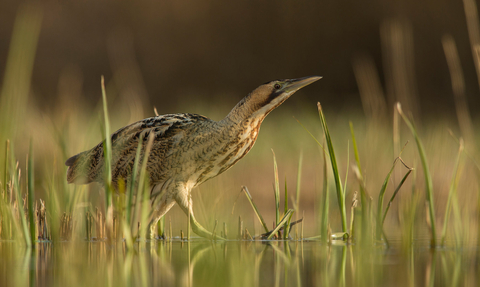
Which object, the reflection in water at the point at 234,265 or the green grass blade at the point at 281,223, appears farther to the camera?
the green grass blade at the point at 281,223

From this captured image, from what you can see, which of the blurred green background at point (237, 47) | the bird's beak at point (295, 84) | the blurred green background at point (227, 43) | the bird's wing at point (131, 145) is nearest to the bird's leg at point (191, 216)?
the bird's wing at point (131, 145)

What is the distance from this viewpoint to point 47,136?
9.70 ft

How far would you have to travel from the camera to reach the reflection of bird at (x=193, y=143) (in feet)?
5.88

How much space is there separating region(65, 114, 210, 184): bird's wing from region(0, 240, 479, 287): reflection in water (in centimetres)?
45

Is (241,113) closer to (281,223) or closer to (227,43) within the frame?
(281,223)

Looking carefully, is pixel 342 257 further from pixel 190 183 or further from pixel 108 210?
pixel 190 183

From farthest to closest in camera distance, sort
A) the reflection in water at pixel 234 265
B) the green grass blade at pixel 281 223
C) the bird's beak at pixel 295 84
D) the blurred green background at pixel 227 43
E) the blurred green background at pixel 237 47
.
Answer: the blurred green background at pixel 227 43 < the blurred green background at pixel 237 47 < the bird's beak at pixel 295 84 < the green grass blade at pixel 281 223 < the reflection in water at pixel 234 265

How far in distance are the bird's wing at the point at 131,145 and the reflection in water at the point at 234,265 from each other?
45 cm

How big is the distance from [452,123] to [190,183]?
3414 mm

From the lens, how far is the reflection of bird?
1.79 metres

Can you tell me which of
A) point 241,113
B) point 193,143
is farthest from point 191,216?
point 241,113

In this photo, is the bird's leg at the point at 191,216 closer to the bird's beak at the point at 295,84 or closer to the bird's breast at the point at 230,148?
the bird's breast at the point at 230,148

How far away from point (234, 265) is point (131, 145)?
0.86 m

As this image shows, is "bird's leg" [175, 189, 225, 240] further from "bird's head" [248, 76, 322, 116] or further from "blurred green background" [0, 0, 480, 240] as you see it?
"blurred green background" [0, 0, 480, 240]
